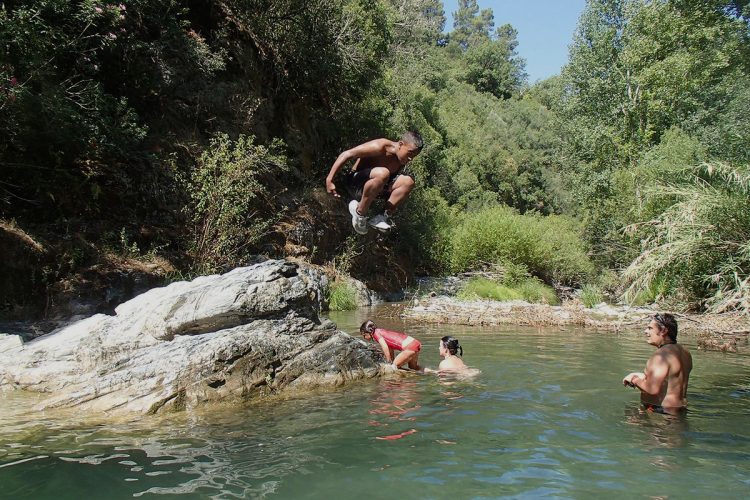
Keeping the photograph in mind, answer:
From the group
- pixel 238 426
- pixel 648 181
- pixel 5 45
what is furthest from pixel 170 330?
pixel 648 181

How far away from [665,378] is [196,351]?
5.66 metres

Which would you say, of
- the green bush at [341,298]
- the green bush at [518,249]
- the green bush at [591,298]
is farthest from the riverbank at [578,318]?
the green bush at [518,249]

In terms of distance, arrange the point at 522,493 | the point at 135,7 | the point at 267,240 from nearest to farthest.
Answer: the point at 522,493 < the point at 135,7 < the point at 267,240

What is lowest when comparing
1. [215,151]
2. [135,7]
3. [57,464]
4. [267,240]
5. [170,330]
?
[57,464]

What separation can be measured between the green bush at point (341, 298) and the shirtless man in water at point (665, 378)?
10.8 metres

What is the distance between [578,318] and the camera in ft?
49.9

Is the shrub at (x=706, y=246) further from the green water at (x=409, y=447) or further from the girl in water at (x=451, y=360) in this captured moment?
the girl in water at (x=451, y=360)

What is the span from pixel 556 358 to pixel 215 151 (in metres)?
9.61

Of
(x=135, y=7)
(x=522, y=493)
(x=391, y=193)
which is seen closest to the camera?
(x=522, y=493)

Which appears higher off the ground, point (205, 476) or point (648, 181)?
point (648, 181)

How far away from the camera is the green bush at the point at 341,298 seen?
1661cm

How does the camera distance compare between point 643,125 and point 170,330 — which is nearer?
point 170,330

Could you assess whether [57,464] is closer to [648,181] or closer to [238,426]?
[238,426]

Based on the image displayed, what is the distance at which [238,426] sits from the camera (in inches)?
225
